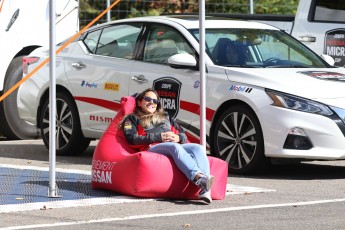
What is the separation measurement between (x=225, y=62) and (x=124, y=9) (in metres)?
11.2

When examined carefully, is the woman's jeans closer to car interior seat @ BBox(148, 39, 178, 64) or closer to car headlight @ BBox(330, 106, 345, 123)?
car headlight @ BBox(330, 106, 345, 123)

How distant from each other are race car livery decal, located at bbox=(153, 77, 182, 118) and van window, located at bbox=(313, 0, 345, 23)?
10.7ft

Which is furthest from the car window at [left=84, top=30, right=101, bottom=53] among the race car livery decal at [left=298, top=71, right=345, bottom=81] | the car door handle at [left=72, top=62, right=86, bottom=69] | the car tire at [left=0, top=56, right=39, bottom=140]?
the race car livery decal at [left=298, top=71, right=345, bottom=81]

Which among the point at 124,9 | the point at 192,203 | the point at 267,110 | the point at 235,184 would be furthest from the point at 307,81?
the point at 124,9

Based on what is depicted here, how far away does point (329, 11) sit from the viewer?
15.1 metres

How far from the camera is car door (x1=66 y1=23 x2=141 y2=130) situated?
43.4 ft

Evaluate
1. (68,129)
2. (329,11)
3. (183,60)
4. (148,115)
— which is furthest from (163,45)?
(329,11)

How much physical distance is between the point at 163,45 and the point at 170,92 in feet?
2.36

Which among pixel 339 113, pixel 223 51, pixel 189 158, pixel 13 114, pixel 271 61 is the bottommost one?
pixel 13 114

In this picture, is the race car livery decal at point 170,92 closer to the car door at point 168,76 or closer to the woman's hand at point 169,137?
the car door at point 168,76

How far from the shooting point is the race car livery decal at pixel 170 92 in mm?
12547

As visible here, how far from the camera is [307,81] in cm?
1194

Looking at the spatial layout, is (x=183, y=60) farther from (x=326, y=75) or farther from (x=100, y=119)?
(x=100, y=119)

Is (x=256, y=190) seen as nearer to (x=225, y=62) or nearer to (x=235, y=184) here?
(x=235, y=184)
